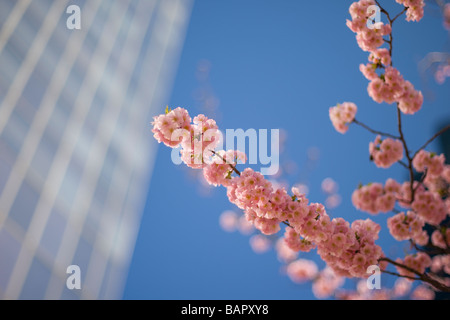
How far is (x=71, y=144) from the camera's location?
31.4ft

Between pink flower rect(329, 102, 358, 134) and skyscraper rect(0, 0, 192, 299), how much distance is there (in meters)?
7.34

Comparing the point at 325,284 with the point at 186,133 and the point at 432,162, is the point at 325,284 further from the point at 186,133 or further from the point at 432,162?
the point at 186,133

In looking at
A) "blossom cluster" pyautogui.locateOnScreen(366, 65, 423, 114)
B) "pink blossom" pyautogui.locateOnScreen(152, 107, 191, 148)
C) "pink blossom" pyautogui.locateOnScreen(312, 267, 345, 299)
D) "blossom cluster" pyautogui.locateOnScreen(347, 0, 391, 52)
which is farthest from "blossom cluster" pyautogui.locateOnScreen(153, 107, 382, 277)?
"pink blossom" pyautogui.locateOnScreen(312, 267, 345, 299)

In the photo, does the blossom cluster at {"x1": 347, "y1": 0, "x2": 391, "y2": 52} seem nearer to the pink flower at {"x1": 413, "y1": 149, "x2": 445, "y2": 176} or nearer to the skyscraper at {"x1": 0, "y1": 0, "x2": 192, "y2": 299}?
the pink flower at {"x1": 413, "y1": 149, "x2": 445, "y2": 176}

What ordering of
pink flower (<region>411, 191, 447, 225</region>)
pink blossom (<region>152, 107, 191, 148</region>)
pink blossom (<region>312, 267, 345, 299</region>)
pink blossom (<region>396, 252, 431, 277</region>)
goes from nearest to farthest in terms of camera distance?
pink blossom (<region>152, 107, 191, 148</region>)
pink flower (<region>411, 191, 447, 225</region>)
pink blossom (<region>396, 252, 431, 277</region>)
pink blossom (<region>312, 267, 345, 299</region>)

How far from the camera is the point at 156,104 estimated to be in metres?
16.9

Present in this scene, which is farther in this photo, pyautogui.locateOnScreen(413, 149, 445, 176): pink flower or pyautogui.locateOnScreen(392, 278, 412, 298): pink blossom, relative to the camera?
pyautogui.locateOnScreen(392, 278, 412, 298): pink blossom

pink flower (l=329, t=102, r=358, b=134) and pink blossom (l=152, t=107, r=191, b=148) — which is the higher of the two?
pink flower (l=329, t=102, r=358, b=134)

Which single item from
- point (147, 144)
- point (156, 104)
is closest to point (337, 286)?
point (147, 144)

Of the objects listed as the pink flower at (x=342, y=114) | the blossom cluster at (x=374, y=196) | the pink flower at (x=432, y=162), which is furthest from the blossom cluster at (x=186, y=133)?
the pink flower at (x=432, y=162)

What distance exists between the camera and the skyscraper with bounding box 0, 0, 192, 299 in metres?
7.04
